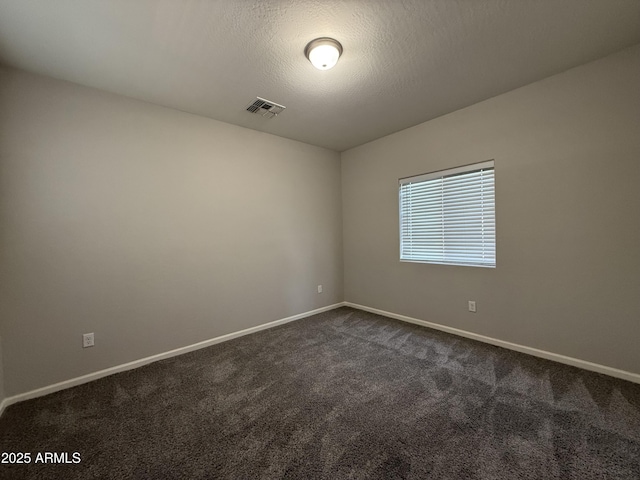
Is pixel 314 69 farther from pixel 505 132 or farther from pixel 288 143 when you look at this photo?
pixel 505 132

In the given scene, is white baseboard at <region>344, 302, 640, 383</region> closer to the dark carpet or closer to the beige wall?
the dark carpet

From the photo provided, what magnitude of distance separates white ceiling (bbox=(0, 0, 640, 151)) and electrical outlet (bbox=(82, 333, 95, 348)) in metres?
2.18

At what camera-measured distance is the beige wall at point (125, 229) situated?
1.99 metres

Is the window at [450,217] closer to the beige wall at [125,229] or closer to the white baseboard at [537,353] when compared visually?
the white baseboard at [537,353]

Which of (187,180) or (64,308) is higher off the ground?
(187,180)

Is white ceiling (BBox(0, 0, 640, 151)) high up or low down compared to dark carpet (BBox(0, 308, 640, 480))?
up

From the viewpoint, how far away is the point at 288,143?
3.65 m

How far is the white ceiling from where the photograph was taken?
5.15 feet

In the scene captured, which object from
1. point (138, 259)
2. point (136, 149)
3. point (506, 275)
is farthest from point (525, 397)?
point (136, 149)

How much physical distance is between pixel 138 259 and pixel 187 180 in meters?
0.94

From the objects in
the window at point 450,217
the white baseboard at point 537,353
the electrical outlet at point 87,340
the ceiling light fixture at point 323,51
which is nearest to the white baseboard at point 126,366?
the electrical outlet at point 87,340

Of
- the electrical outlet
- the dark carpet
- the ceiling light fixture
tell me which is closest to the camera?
the dark carpet

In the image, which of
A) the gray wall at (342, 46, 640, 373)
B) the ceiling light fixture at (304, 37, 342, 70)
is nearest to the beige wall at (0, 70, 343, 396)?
the ceiling light fixture at (304, 37, 342, 70)

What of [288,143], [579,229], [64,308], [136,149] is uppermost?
[288,143]
